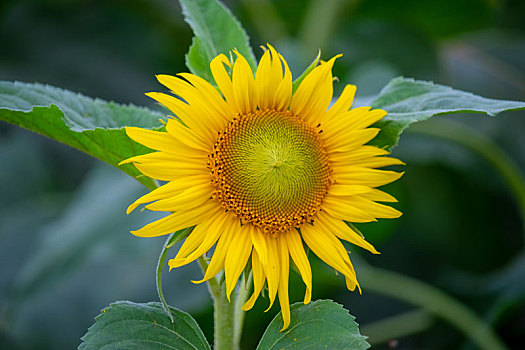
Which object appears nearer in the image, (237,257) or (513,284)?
(237,257)

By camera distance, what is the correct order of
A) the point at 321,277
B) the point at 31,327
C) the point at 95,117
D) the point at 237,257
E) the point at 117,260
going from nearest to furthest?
1. the point at 237,257
2. the point at 95,117
3. the point at 321,277
4. the point at 31,327
5. the point at 117,260

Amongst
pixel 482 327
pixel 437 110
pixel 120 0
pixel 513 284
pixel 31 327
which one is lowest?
pixel 31 327

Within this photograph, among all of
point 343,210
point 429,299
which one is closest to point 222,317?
point 343,210

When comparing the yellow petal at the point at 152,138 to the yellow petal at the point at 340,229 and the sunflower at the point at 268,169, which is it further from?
the yellow petal at the point at 340,229

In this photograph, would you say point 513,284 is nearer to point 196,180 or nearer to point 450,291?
point 450,291

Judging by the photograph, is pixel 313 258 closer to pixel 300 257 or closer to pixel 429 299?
pixel 429 299

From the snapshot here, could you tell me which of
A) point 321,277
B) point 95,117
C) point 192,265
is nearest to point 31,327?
point 192,265

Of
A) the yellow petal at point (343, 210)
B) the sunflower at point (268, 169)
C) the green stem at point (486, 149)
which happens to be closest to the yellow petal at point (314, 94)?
the sunflower at point (268, 169)
